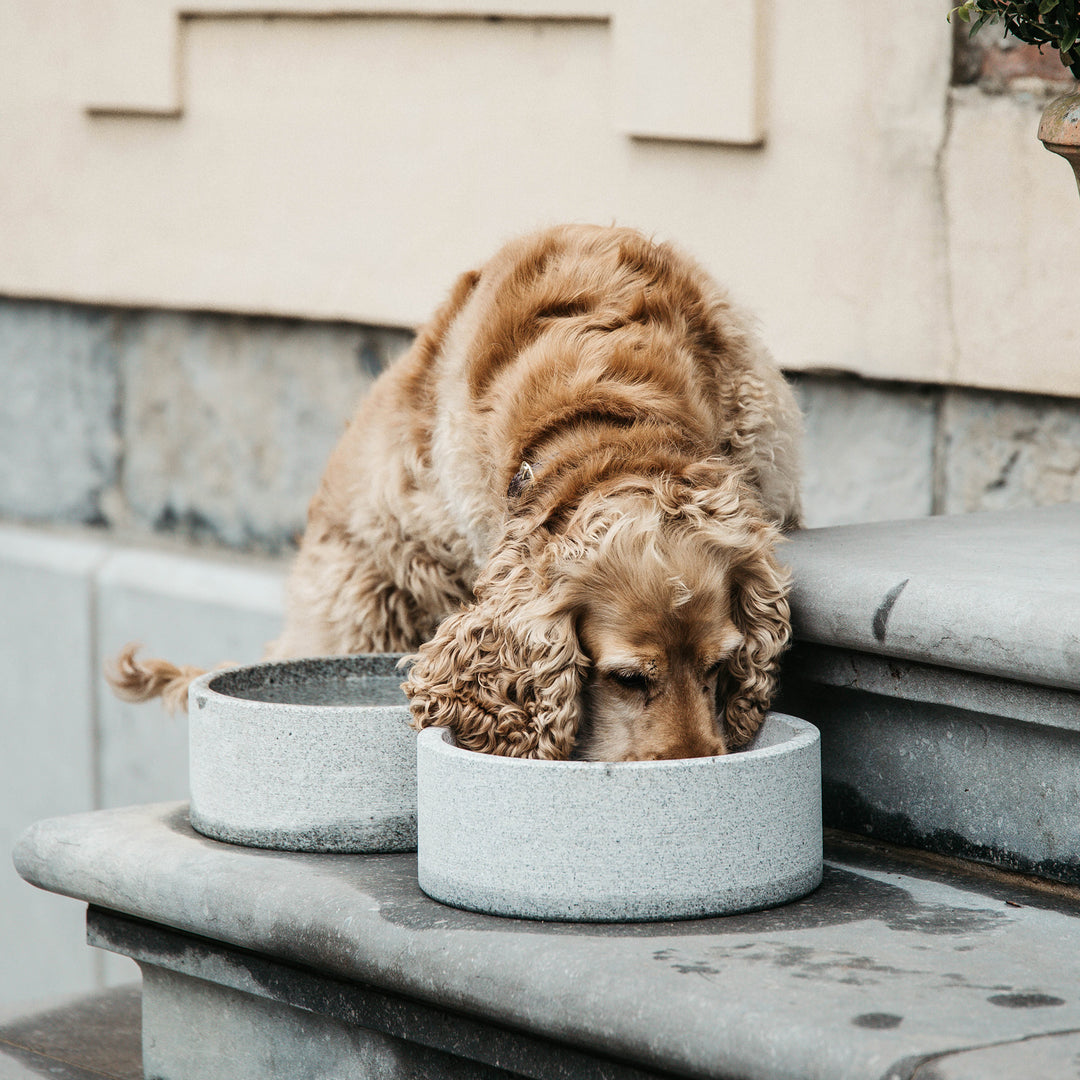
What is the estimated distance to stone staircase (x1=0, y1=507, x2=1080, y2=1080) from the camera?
2.02 metres

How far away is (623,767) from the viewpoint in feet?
7.52

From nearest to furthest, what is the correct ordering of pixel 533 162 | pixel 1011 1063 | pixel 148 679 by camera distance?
pixel 1011 1063 → pixel 148 679 → pixel 533 162

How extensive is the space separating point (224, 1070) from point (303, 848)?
394 mm

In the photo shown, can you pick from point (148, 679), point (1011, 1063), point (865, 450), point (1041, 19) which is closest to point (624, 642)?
point (1011, 1063)

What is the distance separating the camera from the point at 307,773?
2.71 m

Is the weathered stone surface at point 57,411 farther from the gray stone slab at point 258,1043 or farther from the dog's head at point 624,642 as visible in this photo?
the dog's head at point 624,642

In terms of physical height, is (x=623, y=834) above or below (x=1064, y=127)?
below

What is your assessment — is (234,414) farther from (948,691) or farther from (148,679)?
(948,691)

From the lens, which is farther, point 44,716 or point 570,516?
point 44,716

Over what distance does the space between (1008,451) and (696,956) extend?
2336 mm

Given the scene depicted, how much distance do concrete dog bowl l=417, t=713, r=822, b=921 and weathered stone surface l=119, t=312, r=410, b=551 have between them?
332cm

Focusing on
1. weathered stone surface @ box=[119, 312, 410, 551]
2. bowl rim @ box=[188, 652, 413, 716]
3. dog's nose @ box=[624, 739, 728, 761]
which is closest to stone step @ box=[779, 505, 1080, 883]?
dog's nose @ box=[624, 739, 728, 761]

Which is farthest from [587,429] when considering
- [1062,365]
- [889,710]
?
[1062,365]

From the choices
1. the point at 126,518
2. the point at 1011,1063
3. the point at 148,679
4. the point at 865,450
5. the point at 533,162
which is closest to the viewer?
the point at 1011,1063
